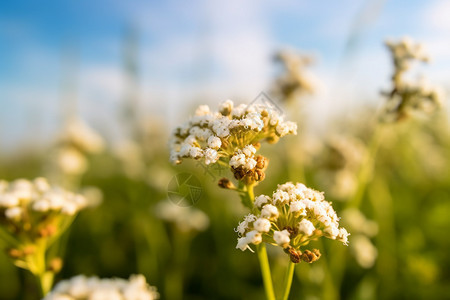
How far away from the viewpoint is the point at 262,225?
6.98 ft

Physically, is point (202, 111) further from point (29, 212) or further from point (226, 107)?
point (29, 212)

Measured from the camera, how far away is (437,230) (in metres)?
7.58

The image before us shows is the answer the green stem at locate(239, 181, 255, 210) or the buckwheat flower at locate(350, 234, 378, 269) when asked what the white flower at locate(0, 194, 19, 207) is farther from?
the buckwheat flower at locate(350, 234, 378, 269)

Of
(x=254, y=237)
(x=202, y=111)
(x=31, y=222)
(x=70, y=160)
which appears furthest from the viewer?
(x=70, y=160)

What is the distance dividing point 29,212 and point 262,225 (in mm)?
2289

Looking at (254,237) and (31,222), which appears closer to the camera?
(254,237)

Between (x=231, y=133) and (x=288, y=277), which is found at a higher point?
(x=231, y=133)

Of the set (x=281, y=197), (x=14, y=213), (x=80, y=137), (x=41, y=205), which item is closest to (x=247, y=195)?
(x=281, y=197)

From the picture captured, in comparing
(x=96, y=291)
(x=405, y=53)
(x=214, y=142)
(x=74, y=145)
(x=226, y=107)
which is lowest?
(x=96, y=291)

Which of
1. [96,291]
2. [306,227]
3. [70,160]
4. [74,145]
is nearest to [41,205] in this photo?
[96,291]

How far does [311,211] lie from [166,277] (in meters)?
5.15

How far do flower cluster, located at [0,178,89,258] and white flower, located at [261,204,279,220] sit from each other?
196 cm

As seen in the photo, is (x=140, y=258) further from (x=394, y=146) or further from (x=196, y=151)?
(x=394, y=146)

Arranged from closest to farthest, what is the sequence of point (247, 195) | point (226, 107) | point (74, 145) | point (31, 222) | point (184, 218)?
point (247, 195)
point (226, 107)
point (31, 222)
point (184, 218)
point (74, 145)
